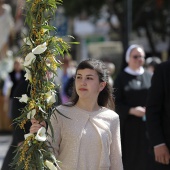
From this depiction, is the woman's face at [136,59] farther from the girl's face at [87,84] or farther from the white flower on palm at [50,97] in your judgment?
the white flower on palm at [50,97]

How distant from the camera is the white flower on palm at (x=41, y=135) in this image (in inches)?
163

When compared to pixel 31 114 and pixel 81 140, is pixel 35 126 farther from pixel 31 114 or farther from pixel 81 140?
pixel 81 140

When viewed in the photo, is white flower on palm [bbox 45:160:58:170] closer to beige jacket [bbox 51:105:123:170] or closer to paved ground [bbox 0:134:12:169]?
beige jacket [bbox 51:105:123:170]

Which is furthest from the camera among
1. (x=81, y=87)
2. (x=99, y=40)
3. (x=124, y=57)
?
(x=99, y=40)

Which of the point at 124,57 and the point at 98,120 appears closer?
the point at 98,120

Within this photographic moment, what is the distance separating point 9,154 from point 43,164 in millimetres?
2625

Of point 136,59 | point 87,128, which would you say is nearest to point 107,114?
point 87,128

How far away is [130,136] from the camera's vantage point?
25.6 feet

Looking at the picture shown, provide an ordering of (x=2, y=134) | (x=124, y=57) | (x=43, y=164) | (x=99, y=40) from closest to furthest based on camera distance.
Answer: (x=43, y=164), (x=124, y=57), (x=2, y=134), (x=99, y=40)

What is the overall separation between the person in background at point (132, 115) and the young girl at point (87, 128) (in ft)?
9.49

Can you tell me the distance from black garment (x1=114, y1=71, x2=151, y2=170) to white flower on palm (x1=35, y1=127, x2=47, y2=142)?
3.51 meters

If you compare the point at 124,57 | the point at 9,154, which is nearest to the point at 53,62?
the point at 9,154

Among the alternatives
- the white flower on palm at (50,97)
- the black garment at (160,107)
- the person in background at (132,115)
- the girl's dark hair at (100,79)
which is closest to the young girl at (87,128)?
the girl's dark hair at (100,79)

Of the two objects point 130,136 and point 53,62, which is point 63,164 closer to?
point 53,62
